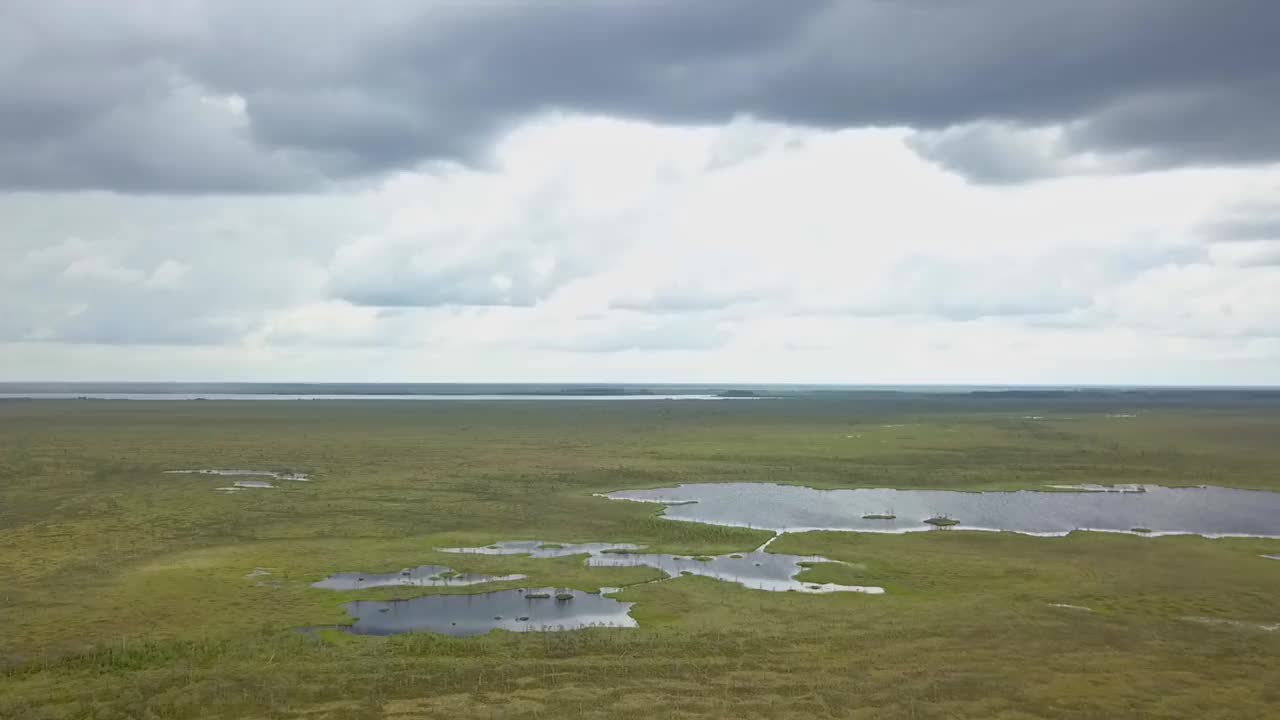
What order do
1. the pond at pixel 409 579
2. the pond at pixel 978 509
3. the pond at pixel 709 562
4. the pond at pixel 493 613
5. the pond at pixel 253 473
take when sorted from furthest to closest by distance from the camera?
the pond at pixel 253 473
the pond at pixel 978 509
the pond at pixel 709 562
the pond at pixel 409 579
the pond at pixel 493 613

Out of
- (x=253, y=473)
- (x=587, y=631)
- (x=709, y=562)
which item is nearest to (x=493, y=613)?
Answer: (x=587, y=631)

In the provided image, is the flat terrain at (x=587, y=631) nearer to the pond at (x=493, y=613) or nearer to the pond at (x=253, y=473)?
the pond at (x=493, y=613)

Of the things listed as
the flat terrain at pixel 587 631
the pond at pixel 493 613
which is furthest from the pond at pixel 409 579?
the pond at pixel 493 613

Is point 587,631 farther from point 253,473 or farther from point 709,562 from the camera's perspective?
point 253,473

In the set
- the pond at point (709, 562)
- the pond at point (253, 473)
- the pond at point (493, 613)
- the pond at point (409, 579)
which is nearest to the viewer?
the pond at point (493, 613)

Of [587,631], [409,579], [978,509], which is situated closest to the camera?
→ [587,631]

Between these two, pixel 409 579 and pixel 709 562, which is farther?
pixel 709 562

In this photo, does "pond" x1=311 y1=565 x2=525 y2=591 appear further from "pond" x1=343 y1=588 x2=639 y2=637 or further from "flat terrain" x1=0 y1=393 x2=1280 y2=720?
"pond" x1=343 y1=588 x2=639 y2=637
